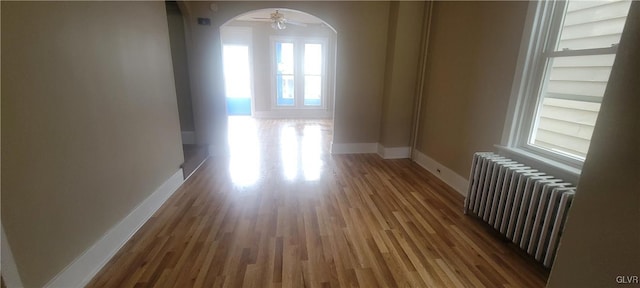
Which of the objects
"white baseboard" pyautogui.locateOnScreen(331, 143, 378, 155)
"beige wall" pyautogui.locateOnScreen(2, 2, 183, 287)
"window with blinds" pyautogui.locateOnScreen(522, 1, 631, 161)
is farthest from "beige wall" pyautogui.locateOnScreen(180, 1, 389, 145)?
"window with blinds" pyautogui.locateOnScreen(522, 1, 631, 161)

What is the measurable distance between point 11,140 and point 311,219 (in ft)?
6.48

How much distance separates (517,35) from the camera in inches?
89.9

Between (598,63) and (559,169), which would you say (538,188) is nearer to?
(559,169)

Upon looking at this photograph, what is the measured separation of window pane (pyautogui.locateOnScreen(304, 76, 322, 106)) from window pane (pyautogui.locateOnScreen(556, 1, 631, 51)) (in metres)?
6.75

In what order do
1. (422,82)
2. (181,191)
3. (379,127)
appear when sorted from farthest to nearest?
(379,127) < (422,82) < (181,191)

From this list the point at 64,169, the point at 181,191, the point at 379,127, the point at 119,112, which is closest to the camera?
the point at 64,169

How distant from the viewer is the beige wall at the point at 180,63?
3.81 metres

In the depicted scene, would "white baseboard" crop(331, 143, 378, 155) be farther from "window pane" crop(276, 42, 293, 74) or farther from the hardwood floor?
"window pane" crop(276, 42, 293, 74)

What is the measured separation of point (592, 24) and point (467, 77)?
3.83ft

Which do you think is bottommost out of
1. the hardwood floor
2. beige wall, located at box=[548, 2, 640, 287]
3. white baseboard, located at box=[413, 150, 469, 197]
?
the hardwood floor

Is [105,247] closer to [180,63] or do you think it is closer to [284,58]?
[180,63]

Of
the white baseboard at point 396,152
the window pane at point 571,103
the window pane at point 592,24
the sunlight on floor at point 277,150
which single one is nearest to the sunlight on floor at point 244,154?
the sunlight on floor at point 277,150

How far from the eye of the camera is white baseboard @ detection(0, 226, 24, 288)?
1.17 metres

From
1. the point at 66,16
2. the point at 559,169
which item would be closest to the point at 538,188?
the point at 559,169
